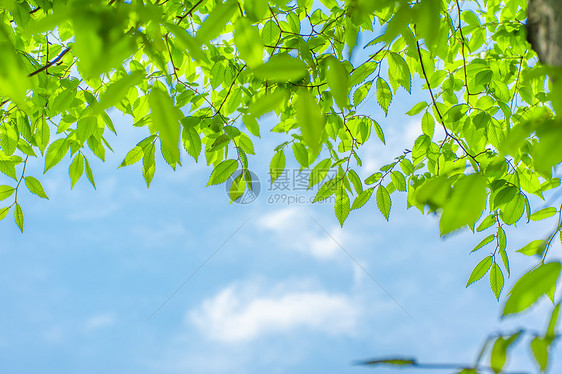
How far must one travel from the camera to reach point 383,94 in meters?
2.03

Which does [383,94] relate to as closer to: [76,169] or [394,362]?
[76,169]

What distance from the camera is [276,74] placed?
1.98 ft

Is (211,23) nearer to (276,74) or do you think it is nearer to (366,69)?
(276,74)

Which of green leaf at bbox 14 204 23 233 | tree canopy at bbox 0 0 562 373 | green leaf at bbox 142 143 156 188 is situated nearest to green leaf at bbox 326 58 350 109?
tree canopy at bbox 0 0 562 373

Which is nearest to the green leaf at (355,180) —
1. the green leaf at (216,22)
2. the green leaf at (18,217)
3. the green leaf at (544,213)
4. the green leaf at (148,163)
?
the green leaf at (544,213)

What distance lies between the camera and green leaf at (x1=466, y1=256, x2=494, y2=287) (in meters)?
1.75

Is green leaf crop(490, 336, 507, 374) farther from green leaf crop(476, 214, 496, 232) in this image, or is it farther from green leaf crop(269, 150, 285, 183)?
green leaf crop(476, 214, 496, 232)

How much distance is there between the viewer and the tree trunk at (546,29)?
615mm

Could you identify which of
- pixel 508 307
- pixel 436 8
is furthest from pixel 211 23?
pixel 508 307

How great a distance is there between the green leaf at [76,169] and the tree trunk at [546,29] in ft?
6.38

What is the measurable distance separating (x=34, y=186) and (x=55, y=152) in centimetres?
21

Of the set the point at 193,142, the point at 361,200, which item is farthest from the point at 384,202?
the point at 193,142

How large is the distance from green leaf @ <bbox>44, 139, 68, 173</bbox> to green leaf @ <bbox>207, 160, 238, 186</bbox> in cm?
83

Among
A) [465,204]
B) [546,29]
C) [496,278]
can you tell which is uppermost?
Answer: [496,278]
